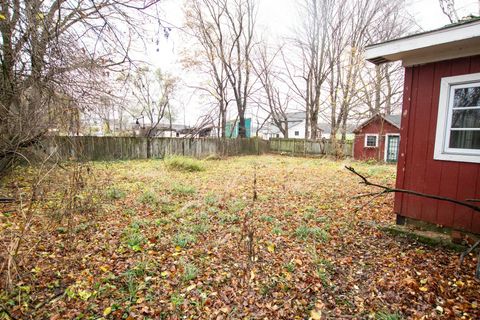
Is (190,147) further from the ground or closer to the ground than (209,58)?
closer to the ground

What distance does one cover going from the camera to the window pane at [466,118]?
3102 mm

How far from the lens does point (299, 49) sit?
58.6ft

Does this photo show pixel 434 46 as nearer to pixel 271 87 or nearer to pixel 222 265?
pixel 222 265

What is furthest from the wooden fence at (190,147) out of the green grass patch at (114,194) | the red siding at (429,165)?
the red siding at (429,165)

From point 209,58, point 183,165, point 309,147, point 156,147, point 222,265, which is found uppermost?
point 209,58

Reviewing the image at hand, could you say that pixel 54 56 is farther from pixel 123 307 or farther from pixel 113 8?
pixel 123 307

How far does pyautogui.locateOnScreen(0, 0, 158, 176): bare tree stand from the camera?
3061 mm

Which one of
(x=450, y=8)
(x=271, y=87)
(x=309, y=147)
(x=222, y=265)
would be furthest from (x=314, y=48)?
(x=222, y=265)

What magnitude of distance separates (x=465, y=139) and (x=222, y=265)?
3.46m

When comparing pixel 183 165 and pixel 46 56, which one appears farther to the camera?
pixel 183 165

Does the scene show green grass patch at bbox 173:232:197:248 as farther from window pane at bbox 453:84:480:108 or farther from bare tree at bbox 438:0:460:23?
bare tree at bbox 438:0:460:23

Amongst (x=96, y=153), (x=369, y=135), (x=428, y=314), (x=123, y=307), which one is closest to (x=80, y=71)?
(x=123, y=307)

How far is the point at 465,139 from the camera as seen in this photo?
3178mm

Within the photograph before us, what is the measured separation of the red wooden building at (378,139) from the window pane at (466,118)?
11.4 m
